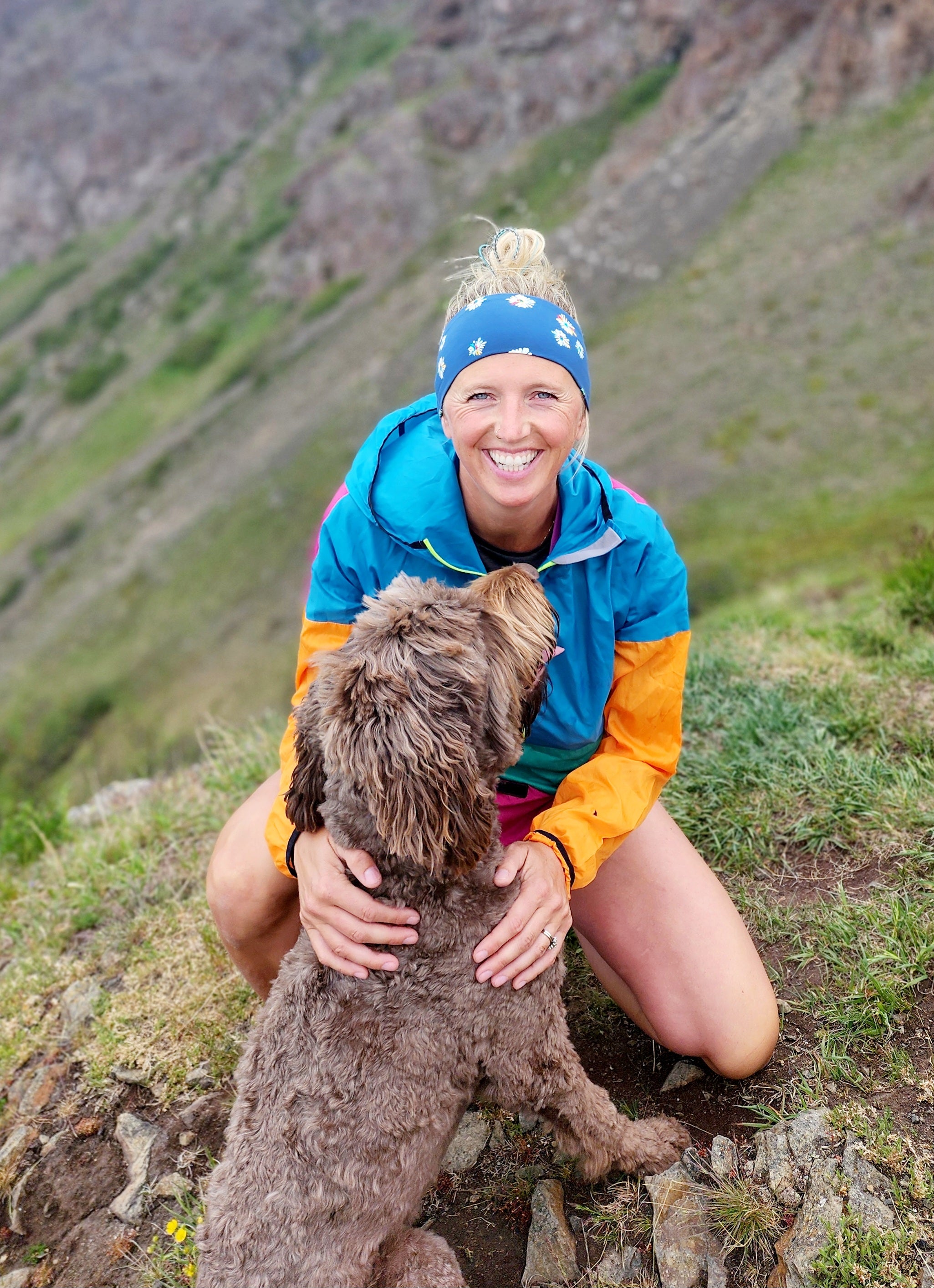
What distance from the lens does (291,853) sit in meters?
2.83

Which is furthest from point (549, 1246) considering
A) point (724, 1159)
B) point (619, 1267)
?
point (724, 1159)

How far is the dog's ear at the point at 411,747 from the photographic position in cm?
211

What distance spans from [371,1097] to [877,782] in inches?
97.3

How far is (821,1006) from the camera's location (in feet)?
9.89

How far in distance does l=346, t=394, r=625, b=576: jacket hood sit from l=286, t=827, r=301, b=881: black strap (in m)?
0.97

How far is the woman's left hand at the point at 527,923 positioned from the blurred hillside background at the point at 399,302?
3145 millimetres

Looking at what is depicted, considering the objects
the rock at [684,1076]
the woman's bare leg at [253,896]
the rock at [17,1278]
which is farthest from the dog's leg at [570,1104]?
the rock at [17,1278]

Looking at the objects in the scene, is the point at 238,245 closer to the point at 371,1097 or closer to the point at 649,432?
the point at 649,432

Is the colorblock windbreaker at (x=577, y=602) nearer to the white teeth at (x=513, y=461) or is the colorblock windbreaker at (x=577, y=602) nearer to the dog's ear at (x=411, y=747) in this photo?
the white teeth at (x=513, y=461)

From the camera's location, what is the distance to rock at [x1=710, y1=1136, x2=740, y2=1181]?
2.62 metres

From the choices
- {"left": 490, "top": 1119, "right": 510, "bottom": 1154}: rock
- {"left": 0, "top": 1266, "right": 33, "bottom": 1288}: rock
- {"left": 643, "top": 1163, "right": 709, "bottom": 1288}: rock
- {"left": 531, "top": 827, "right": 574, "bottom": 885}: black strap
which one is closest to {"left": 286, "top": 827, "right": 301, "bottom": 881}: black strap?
{"left": 531, "top": 827, "right": 574, "bottom": 885}: black strap

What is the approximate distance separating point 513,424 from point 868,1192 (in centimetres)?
233

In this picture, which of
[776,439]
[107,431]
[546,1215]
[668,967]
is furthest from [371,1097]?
[107,431]

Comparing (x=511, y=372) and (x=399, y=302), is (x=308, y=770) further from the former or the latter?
(x=399, y=302)
